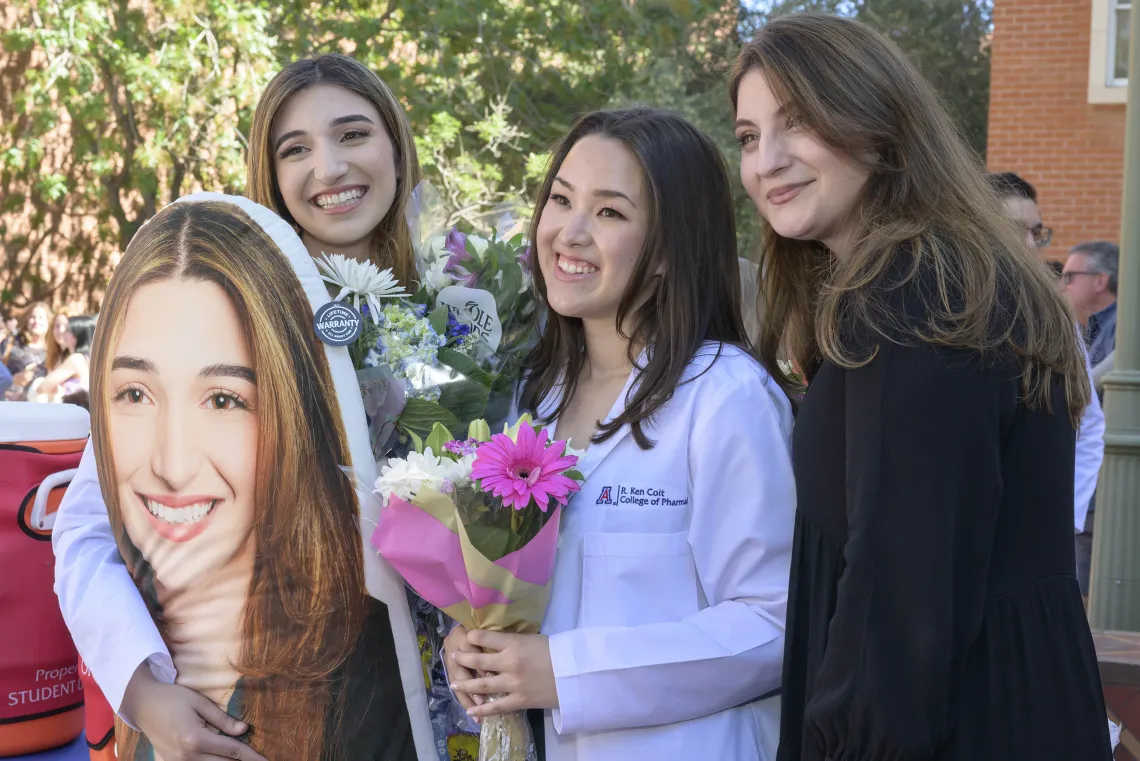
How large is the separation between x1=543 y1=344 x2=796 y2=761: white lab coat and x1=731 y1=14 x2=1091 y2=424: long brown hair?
38 centimetres

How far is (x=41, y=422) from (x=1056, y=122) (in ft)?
36.7

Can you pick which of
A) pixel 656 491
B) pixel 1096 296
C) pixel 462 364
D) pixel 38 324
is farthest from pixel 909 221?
pixel 38 324

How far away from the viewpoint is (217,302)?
84.6 inches

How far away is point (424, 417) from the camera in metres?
2.26

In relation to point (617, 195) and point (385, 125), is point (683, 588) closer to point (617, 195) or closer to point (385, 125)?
point (617, 195)

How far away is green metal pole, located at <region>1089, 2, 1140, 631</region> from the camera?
14.6 feet

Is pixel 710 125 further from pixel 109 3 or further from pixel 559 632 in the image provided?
pixel 559 632

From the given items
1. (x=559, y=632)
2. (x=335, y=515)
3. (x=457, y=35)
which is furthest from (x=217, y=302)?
(x=457, y=35)

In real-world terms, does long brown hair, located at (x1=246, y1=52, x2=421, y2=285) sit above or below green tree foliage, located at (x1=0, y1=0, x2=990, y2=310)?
below

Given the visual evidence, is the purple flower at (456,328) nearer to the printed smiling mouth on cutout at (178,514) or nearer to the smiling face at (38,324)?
the printed smiling mouth on cutout at (178,514)

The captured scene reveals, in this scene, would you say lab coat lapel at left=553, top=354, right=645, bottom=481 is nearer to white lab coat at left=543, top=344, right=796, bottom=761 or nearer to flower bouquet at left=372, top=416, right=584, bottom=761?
white lab coat at left=543, top=344, right=796, bottom=761

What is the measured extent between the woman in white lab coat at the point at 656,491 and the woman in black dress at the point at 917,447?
20cm

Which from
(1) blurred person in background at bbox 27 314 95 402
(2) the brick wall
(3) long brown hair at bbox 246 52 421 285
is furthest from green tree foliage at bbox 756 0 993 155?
(3) long brown hair at bbox 246 52 421 285

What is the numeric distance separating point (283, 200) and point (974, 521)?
1764 mm
